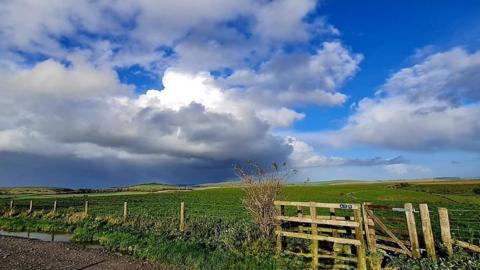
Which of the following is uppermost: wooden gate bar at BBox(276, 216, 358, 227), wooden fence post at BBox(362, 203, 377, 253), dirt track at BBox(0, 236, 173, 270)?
wooden gate bar at BBox(276, 216, 358, 227)

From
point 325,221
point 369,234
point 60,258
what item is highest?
point 325,221

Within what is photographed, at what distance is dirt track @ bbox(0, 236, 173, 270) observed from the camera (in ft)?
45.0

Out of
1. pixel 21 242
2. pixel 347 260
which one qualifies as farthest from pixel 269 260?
pixel 21 242

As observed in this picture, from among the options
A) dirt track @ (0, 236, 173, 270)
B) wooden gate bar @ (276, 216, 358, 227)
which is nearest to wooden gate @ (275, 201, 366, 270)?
wooden gate bar @ (276, 216, 358, 227)

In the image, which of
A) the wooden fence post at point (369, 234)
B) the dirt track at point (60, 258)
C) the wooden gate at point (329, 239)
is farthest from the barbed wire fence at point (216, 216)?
the dirt track at point (60, 258)

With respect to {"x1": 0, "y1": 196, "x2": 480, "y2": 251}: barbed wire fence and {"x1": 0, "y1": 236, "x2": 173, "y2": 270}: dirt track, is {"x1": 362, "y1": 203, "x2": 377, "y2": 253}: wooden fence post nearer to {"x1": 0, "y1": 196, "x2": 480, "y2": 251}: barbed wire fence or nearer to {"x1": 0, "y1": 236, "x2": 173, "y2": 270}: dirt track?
{"x1": 0, "y1": 196, "x2": 480, "y2": 251}: barbed wire fence

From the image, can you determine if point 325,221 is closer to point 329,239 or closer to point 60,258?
point 329,239

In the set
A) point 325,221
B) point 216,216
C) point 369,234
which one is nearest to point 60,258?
point 325,221

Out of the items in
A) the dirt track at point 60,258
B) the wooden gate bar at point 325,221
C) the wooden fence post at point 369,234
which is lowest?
the dirt track at point 60,258

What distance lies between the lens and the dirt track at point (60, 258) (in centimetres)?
1371

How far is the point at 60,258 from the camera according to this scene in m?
15.2

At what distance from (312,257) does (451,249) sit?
439 centimetres

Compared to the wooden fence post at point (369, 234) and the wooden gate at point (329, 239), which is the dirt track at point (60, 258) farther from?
the wooden fence post at point (369, 234)

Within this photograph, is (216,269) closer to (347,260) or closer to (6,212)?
(347,260)
